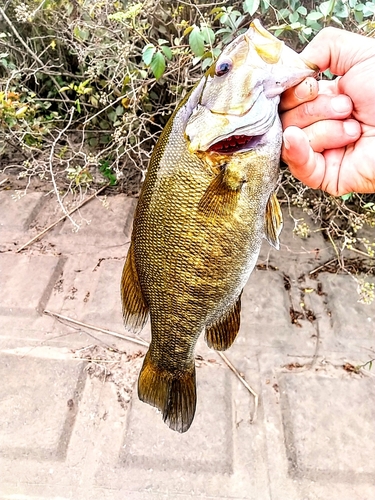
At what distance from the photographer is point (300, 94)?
36.2 inches

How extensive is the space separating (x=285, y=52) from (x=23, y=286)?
5.19 ft

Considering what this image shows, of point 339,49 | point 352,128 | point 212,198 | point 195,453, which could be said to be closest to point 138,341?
point 195,453

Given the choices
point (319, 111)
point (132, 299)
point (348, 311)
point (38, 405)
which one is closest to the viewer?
point (319, 111)

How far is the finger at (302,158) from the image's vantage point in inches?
36.2

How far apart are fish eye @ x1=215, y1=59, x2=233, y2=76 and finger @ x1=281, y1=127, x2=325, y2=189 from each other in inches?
6.8

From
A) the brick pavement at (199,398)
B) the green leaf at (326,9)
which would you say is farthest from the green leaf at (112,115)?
the green leaf at (326,9)

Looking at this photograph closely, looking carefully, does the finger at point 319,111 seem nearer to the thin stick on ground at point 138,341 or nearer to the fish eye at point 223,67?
the fish eye at point 223,67

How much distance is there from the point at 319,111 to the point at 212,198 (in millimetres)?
311

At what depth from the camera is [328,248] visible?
2.27m

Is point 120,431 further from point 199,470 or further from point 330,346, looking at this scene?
point 330,346

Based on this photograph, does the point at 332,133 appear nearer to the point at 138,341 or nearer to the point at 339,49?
the point at 339,49

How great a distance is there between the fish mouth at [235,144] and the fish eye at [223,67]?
0.41ft

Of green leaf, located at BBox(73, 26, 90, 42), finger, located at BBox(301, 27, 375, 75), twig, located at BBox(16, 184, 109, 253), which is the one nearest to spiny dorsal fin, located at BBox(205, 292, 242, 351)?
finger, located at BBox(301, 27, 375, 75)

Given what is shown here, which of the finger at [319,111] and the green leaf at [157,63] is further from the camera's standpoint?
the green leaf at [157,63]
